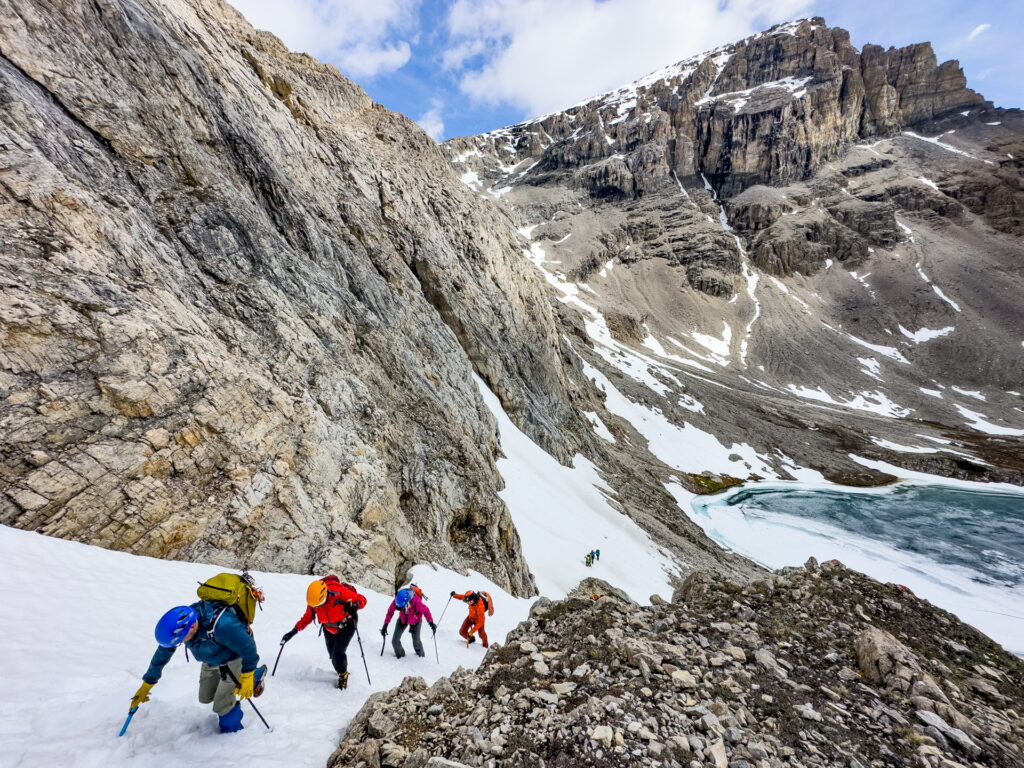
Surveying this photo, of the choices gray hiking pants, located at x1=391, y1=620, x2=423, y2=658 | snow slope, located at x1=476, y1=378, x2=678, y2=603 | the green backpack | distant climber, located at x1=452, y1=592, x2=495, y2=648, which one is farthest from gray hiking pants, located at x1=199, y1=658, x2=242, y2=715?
snow slope, located at x1=476, y1=378, x2=678, y2=603

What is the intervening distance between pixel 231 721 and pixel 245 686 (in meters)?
0.45

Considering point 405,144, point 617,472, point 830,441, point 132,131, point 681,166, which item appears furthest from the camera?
point 681,166

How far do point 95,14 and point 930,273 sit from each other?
7354 inches

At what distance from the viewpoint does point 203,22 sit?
71.4 ft

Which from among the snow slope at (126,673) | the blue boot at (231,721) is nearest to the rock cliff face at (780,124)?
the snow slope at (126,673)

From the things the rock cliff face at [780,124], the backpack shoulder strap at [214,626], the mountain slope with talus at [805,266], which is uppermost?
the rock cliff face at [780,124]

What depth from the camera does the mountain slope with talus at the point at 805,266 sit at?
72.4m

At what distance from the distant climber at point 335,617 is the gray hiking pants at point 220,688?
5.23 ft

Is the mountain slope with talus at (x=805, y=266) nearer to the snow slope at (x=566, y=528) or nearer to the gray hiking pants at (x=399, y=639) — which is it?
the snow slope at (x=566, y=528)

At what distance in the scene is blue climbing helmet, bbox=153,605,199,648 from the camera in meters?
4.26

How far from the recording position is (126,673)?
535 centimetres

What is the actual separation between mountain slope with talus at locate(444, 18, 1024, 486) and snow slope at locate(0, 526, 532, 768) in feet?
142

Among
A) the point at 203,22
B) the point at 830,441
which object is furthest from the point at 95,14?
the point at 830,441

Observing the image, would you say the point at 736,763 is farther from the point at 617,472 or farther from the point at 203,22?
the point at 617,472
